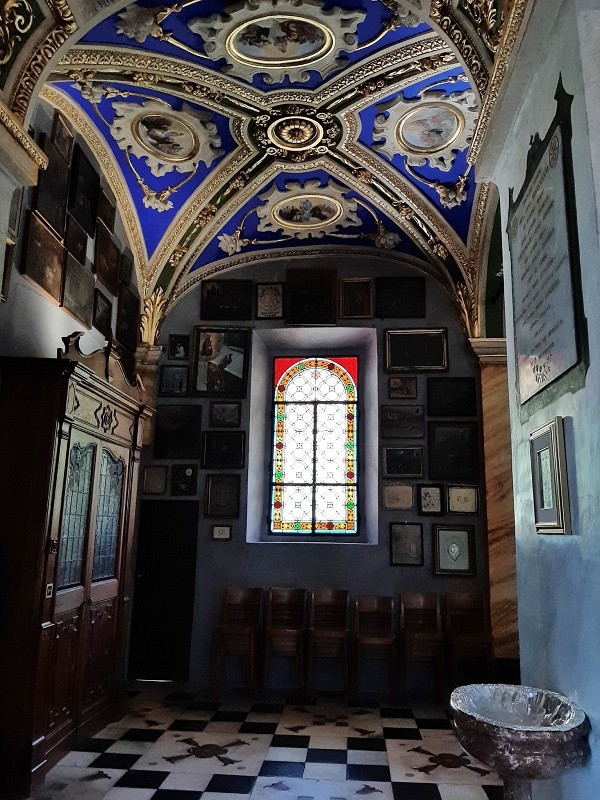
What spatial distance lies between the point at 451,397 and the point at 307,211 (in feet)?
8.68

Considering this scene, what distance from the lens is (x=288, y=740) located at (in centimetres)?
531

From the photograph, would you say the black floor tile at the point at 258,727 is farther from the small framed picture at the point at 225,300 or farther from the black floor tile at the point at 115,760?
the small framed picture at the point at 225,300

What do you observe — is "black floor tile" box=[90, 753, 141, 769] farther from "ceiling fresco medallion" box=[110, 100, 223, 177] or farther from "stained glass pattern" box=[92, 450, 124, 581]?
"ceiling fresco medallion" box=[110, 100, 223, 177]

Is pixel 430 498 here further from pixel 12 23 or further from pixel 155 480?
pixel 12 23

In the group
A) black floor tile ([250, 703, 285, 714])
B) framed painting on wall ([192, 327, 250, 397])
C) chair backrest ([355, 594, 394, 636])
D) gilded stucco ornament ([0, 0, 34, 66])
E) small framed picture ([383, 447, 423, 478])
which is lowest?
black floor tile ([250, 703, 285, 714])

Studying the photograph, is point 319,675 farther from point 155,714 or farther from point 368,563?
point 155,714

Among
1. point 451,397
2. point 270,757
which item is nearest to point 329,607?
point 270,757

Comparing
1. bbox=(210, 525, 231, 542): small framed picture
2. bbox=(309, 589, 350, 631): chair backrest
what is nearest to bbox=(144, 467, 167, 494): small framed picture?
bbox=(210, 525, 231, 542): small framed picture

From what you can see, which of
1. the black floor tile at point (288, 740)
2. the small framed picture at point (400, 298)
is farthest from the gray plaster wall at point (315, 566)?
the black floor tile at point (288, 740)

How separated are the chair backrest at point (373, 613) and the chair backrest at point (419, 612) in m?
0.14

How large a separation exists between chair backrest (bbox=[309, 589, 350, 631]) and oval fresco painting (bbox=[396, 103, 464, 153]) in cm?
457

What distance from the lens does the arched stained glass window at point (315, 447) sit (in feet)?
25.7

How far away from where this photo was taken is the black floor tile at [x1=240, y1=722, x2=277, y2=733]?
556 cm

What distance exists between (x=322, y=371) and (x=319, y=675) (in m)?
3.53
